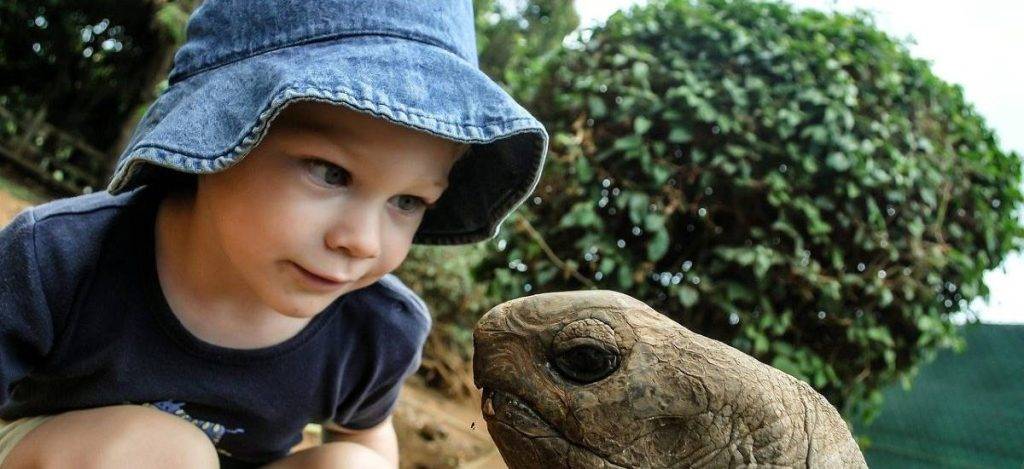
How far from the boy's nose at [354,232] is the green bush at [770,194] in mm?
1433

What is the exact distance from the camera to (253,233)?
1104 mm

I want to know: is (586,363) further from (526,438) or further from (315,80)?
(315,80)

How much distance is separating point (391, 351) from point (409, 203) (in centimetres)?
48

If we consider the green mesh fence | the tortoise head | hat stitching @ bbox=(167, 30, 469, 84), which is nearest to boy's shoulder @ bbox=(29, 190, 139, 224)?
hat stitching @ bbox=(167, 30, 469, 84)

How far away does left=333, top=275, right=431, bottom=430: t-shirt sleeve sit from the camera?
1.56 metres

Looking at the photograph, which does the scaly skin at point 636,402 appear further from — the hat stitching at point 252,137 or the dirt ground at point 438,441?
the dirt ground at point 438,441

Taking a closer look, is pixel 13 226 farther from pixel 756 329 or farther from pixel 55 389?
pixel 756 329

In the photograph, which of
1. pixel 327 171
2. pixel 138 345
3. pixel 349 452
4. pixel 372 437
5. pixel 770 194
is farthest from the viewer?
pixel 770 194

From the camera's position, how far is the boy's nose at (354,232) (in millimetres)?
1084

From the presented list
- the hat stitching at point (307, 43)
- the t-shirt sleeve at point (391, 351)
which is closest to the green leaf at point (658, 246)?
the t-shirt sleeve at point (391, 351)

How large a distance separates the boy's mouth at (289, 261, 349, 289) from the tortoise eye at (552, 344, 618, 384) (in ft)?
1.37

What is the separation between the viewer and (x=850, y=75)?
8.66 feet

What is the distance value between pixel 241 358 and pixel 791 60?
6.44 ft

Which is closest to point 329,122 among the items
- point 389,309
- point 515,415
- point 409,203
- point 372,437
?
point 409,203
